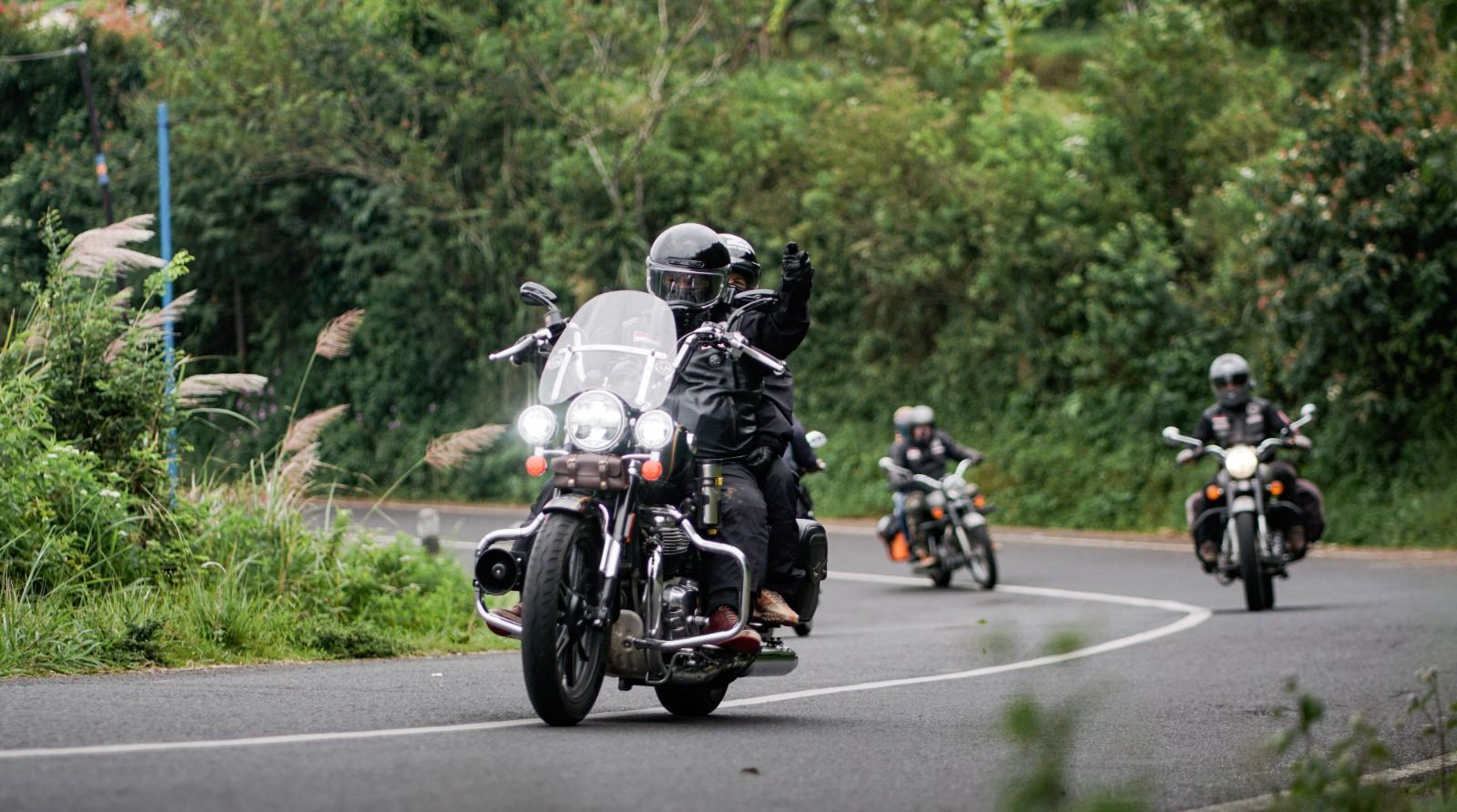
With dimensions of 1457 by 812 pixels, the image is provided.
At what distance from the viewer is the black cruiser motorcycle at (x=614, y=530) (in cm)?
710

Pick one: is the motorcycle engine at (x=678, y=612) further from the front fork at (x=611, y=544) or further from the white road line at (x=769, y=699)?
the white road line at (x=769, y=699)

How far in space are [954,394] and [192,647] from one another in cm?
1957

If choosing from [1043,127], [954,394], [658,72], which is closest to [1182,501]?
[954,394]

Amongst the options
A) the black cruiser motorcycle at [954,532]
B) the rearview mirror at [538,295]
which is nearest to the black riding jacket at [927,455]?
the black cruiser motorcycle at [954,532]

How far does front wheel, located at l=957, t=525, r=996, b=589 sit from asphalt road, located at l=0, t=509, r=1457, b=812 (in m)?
4.20

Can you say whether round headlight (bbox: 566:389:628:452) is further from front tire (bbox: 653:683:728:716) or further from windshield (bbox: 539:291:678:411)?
front tire (bbox: 653:683:728:716)

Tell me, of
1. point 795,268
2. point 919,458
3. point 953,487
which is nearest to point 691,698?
point 795,268

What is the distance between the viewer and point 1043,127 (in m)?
28.9

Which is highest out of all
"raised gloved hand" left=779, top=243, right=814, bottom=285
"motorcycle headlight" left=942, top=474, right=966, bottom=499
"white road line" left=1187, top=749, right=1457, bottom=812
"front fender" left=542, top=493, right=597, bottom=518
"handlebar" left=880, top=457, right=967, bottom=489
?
"raised gloved hand" left=779, top=243, right=814, bottom=285

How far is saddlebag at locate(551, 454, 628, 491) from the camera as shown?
7.26 meters

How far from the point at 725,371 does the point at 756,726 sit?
145 centimetres

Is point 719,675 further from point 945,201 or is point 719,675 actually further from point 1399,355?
point 945,201

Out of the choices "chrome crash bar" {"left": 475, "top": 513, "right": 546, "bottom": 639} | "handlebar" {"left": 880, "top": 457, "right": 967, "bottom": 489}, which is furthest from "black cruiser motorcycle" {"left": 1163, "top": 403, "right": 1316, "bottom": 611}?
"chrome crash bar" {"left": 475, "top": 513, "right": 546, "bottom": 639}

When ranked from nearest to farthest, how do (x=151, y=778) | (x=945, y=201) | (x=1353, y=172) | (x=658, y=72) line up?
(x=151, y=778) → (x=1353, y=172) → (x=945, y=201) → (x=658, y=72)
